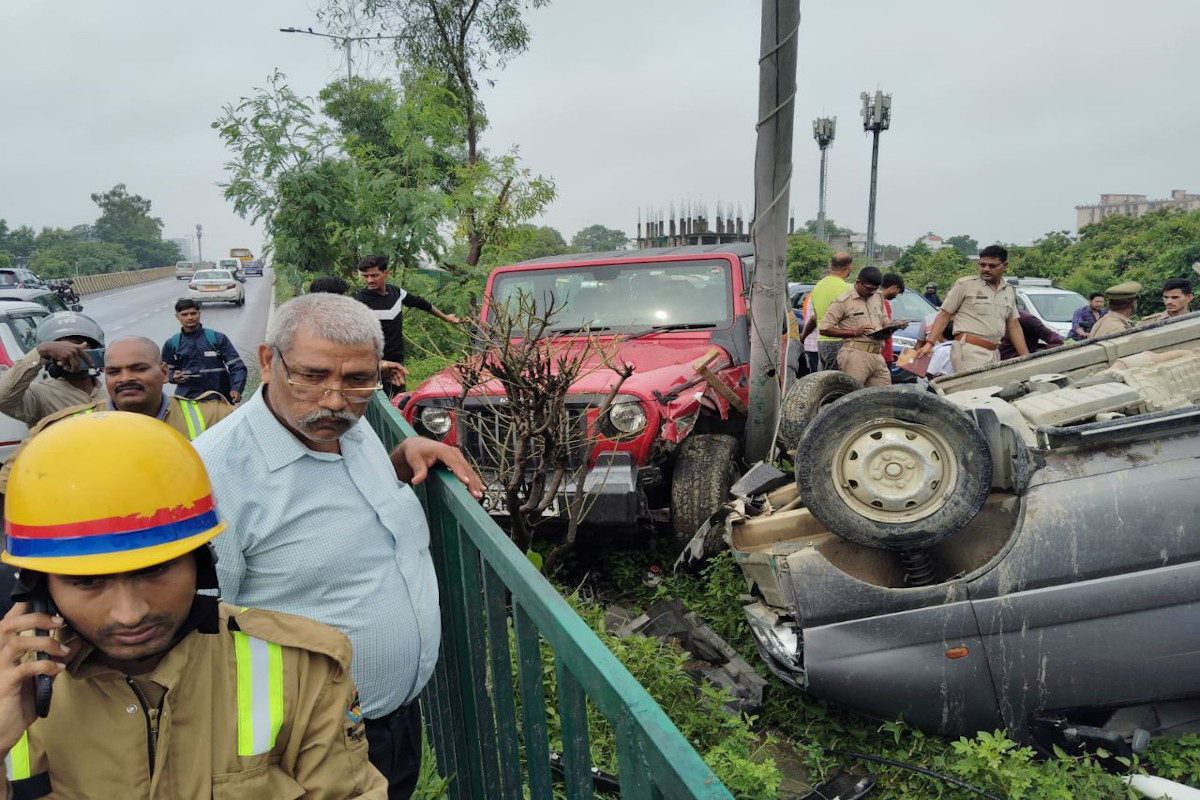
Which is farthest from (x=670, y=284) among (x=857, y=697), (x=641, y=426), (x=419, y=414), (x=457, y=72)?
(x=457, y=72)

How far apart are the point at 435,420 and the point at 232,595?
305 cm

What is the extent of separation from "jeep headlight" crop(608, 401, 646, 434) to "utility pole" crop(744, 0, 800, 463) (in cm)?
111

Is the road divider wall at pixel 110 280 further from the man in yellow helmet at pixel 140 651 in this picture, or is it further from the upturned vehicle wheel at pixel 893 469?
the man in yellow helmet at pixel 140 651

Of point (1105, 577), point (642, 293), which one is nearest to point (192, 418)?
point (642, 293)

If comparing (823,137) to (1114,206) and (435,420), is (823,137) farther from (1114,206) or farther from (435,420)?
(1114,206)

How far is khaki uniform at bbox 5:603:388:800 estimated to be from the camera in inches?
47.3

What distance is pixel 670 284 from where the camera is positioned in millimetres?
5867

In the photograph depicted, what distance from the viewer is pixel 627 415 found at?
443cm

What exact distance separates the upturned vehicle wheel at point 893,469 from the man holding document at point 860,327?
11.2 ft

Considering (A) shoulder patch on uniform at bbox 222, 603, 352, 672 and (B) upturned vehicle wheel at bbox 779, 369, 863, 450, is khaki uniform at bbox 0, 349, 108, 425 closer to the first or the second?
(A) shoulder patch on uniform at bbox 222, 603, 352, 672

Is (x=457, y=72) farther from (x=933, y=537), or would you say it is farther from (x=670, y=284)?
(x=933, y=537)

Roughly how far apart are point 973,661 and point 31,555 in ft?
9.79

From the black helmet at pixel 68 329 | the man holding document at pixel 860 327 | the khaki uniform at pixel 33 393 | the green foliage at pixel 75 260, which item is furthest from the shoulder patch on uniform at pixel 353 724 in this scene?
the green foliage at pixel 75 260

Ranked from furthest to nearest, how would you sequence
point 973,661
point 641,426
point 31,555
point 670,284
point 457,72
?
point 457,72 → point 670,284 → point 641,426 → point 973,661 → point 31,555
